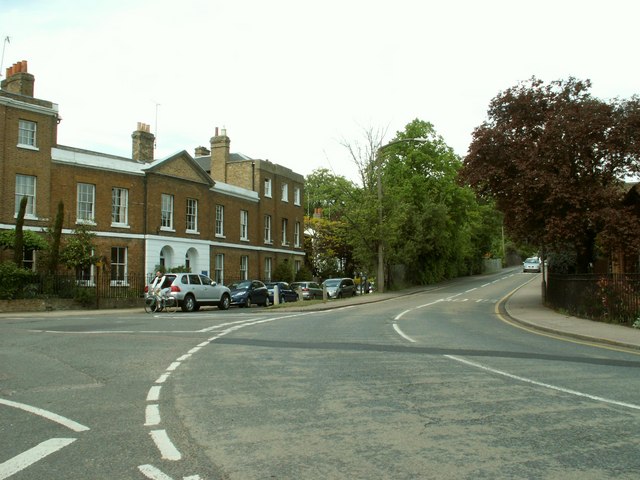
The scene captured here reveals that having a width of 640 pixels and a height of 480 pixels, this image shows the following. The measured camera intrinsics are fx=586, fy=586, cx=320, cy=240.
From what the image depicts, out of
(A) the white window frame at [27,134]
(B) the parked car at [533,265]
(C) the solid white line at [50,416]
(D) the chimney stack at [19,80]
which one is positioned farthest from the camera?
(B) the parked car at [533,265]

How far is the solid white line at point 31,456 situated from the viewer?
15.1ft

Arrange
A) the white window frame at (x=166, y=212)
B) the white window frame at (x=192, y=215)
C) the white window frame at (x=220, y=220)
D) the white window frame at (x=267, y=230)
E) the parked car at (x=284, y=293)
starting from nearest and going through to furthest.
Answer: the parked car at (x=284, y=293), the white window frame at (x=166, y=212), the white window frame at (x=192, y=215), the white window frame at (x=220, y=220), the white window frame at (x=267, y=230)

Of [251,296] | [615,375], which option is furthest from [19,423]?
[251,296]

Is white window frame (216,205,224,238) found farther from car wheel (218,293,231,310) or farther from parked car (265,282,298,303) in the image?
car wheel (218,293,231,310)

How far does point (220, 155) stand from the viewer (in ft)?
153

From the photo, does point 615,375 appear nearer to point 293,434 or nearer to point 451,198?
point 293,434

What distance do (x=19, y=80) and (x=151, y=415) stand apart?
96.7 ft

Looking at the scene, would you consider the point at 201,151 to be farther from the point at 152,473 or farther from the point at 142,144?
the point at 152,473

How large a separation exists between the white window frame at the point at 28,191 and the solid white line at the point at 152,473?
2813 centimetres

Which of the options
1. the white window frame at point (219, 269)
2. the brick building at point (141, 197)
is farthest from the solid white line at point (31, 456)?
the white window frame at point (219, 269)

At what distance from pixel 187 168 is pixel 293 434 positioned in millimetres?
33543

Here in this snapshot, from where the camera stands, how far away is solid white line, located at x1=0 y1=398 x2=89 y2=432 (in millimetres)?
5859

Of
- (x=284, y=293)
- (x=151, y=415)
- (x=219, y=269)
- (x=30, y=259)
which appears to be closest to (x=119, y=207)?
(x=30, y=259)

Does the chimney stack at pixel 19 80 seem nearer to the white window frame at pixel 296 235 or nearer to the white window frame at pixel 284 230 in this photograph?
the white window frame at pixel 284 230
